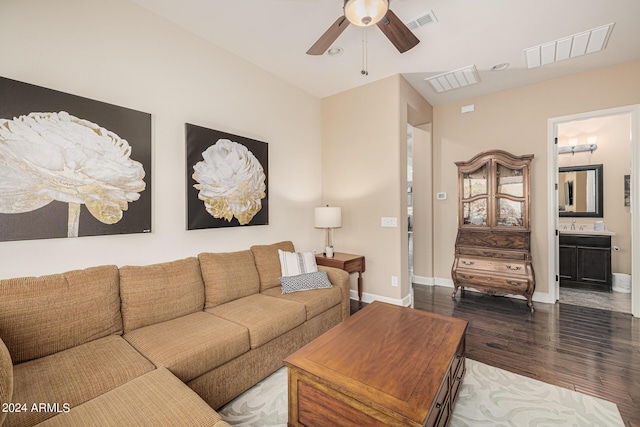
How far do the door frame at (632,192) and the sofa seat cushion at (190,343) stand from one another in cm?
410

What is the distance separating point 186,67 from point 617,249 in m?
6.45

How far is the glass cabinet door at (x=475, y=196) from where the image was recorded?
4.07 meters

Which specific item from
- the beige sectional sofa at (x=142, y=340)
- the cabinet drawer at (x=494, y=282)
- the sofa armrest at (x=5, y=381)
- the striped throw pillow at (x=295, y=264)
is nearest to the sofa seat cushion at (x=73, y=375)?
the beige sectional sofa at (x=142, y=340)

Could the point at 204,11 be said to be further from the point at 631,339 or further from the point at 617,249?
the point at 617,249

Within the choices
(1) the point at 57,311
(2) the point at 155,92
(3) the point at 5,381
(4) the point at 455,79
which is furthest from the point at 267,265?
(4) the point at 455,79

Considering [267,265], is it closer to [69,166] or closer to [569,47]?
[69,166]

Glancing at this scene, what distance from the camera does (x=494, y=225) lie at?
3953mm

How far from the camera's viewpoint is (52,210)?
190cm

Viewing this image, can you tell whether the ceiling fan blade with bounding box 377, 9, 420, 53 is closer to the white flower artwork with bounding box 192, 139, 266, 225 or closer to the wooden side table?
the white flower artwork with bounding box 192, 139, 266, 225

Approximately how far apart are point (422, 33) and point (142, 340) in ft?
11.3

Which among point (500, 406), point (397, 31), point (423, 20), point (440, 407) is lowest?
point (500, 406)

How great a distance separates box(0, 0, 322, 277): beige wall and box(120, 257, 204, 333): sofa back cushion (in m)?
Result: 0.29

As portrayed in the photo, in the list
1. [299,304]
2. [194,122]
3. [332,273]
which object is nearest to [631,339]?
[332,273]

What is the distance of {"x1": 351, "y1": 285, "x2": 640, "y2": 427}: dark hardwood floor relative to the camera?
2.06 meters
